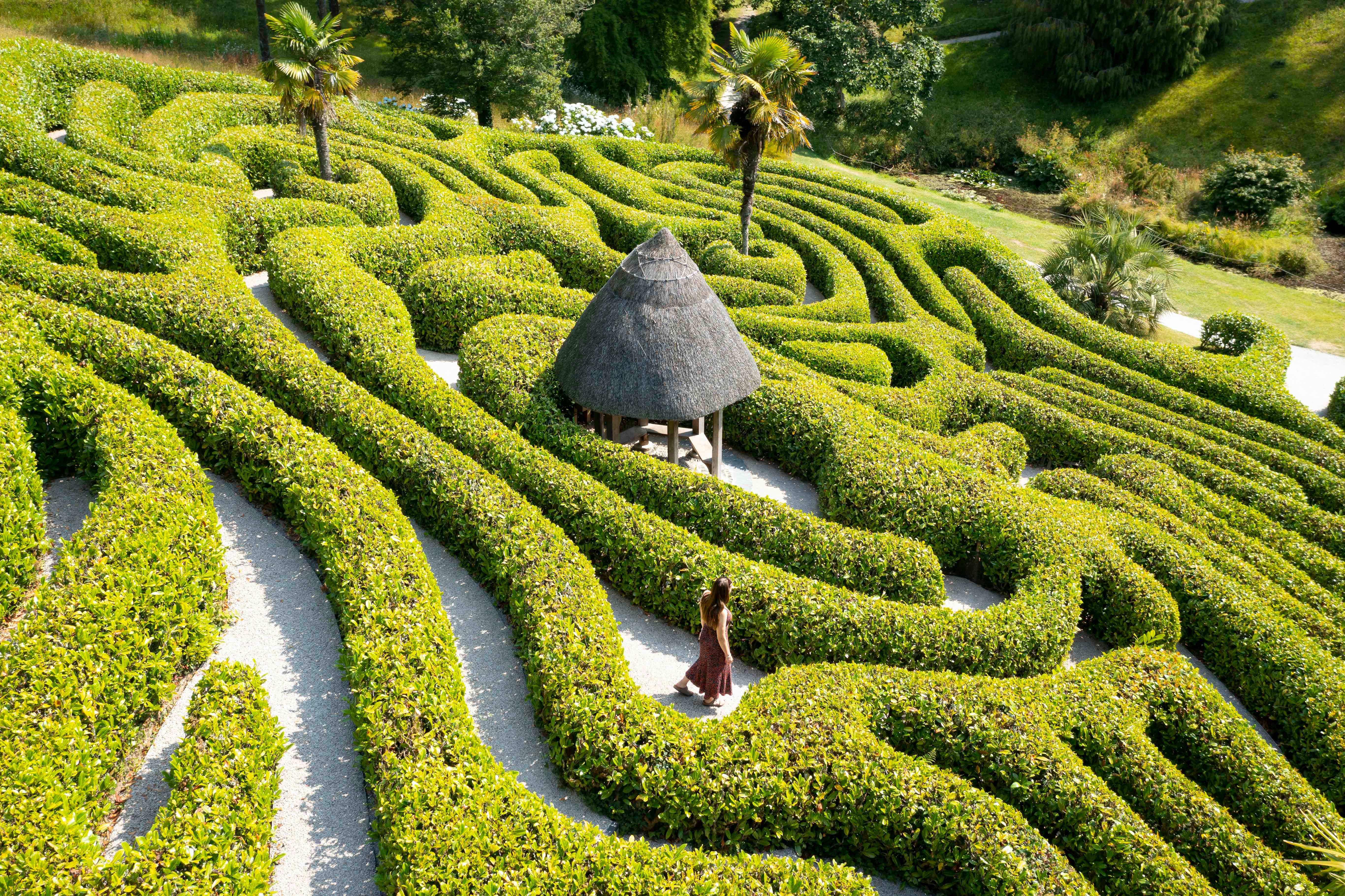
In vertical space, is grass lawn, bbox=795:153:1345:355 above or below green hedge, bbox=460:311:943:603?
above

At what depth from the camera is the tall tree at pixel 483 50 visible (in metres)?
33.8

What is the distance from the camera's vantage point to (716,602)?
11.3 m

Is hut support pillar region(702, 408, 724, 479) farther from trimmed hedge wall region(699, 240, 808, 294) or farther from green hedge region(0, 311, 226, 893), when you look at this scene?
trimmed hedge wall region(699, 240, 808, 294)

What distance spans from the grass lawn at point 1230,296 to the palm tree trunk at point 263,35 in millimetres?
32414

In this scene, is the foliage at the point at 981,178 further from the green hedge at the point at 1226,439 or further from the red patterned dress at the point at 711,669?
the red patterned dress at the point at 711,669

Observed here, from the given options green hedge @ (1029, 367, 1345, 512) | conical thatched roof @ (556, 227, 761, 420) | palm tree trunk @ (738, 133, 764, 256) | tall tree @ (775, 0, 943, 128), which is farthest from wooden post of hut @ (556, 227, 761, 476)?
tall tree @ (775, 0, 943, 128)

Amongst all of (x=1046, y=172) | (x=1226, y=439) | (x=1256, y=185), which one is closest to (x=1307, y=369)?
(x=1226, y=439)

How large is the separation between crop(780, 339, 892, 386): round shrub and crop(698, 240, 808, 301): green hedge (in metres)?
4.16

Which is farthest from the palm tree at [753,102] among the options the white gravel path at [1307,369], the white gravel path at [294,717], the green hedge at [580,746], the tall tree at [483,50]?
the white gravel path at [294,717]

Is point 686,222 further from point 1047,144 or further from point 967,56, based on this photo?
point 967,56

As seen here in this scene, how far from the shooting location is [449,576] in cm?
1382

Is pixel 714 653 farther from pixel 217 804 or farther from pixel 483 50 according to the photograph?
pixel 483 50

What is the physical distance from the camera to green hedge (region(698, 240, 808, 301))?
25.1 metres

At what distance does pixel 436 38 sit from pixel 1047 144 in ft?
109
